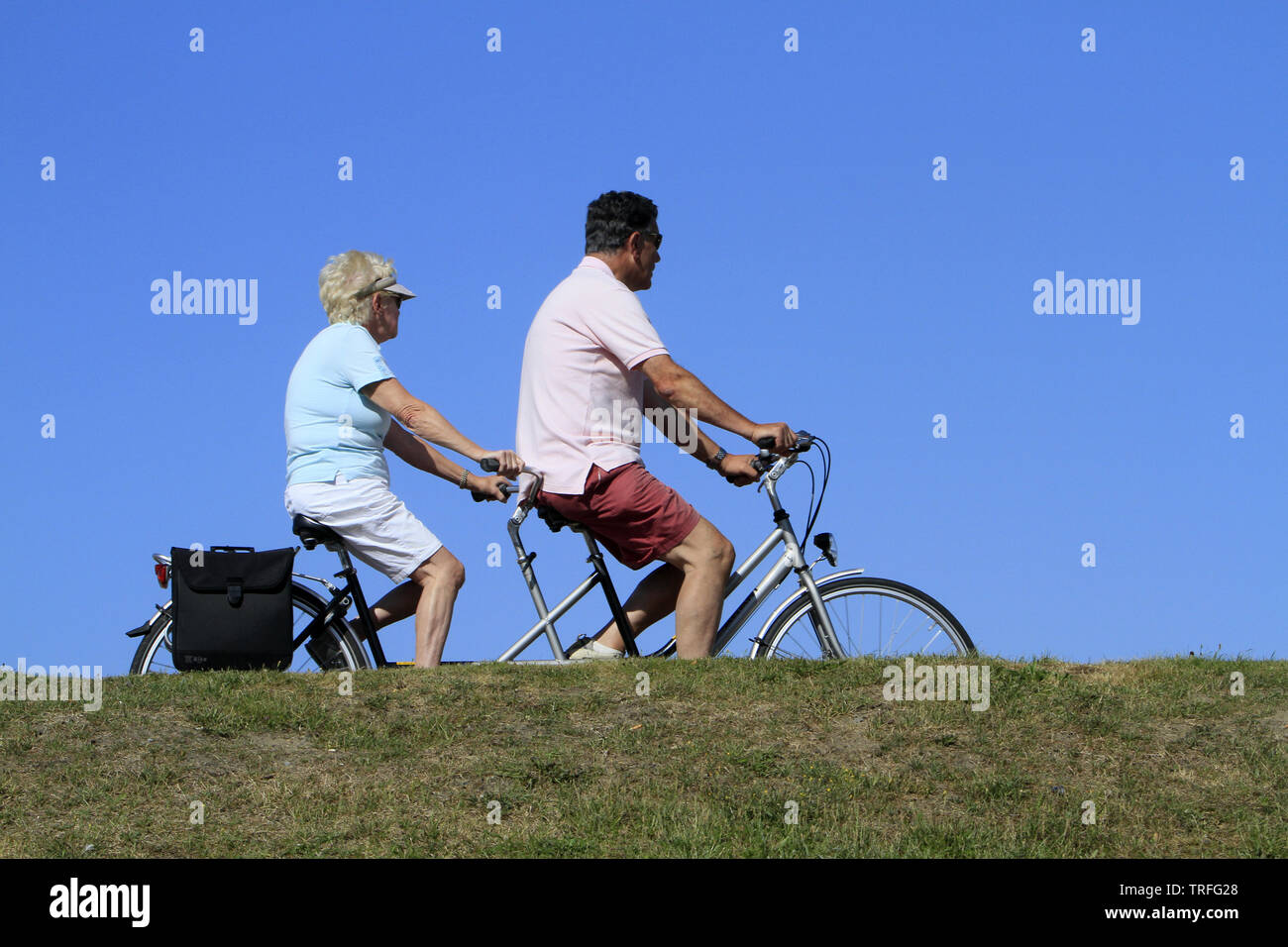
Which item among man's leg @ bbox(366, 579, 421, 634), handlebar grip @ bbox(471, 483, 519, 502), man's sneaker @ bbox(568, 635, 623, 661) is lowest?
man's sneaker @ bbox(568, 635, 623, 661)

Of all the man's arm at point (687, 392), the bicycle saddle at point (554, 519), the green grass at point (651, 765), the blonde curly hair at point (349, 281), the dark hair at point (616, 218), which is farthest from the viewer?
the blonde curly hair at point (349, 281)

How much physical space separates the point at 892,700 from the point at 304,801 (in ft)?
9.93

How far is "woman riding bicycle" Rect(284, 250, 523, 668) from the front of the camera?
7906 millimetres

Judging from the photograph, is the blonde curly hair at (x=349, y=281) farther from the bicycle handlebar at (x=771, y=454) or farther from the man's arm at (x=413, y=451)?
the bicycle handlebar at (x=771, y=454)

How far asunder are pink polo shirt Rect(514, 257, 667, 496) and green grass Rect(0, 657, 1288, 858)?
1.24 m

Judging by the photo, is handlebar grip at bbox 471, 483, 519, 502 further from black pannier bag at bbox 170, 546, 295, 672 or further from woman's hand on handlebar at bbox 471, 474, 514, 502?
black pannier bag at bbox 170, 546, 295, 672

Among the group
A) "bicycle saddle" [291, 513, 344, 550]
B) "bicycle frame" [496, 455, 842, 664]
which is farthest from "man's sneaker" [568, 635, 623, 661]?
"bicycle saddle" [291, 513, 344, 550]

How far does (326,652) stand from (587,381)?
2293 mm

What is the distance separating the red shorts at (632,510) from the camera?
7.54 metres

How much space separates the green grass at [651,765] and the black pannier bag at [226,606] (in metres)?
0.20

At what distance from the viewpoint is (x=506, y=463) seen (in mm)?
7605

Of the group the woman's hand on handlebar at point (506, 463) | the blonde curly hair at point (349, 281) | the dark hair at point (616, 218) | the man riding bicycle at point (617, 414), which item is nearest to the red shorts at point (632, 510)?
the man riding bicycle at point (617, 414)

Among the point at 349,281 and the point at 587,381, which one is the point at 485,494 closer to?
the point at 587,381
